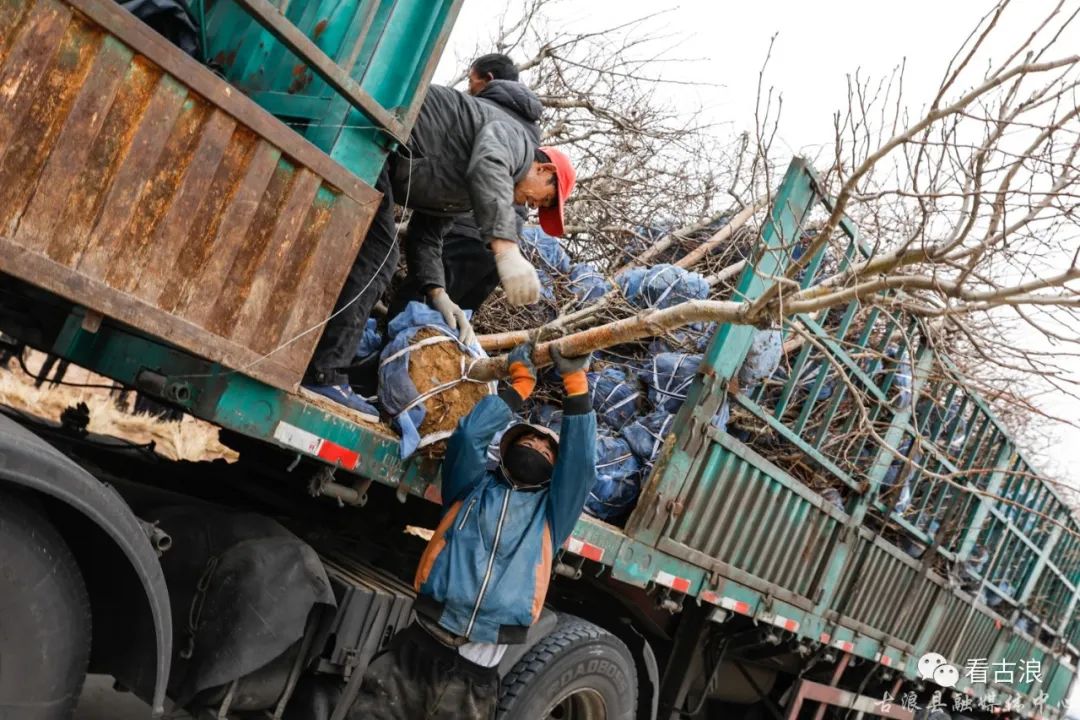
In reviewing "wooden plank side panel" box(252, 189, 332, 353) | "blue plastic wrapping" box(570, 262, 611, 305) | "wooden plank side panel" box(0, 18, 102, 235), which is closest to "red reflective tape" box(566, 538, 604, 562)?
"wooden plank side panel" box(252, 189, 332, 353)

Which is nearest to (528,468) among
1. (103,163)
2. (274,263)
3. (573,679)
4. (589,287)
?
(573,679)

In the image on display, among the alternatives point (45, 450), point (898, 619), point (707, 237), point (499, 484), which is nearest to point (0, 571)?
point (45, 450)

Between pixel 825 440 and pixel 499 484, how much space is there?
2383 millimetres

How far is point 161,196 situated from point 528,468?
1.62 m

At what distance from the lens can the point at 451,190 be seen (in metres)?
3.26

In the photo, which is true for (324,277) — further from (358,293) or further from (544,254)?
(544,254)

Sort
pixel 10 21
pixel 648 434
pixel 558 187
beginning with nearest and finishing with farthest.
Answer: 1. pixel 10 21
2. pixel 558 187
3. pixel 648 434

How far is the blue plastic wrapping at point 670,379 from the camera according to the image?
4.34 metres

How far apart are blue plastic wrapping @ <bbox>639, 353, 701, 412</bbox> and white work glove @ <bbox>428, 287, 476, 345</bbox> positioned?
1092mm

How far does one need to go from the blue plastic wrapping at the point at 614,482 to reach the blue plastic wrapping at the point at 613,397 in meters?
0.38

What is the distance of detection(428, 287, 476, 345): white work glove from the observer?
3.62 meters

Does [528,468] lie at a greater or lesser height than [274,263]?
lesser

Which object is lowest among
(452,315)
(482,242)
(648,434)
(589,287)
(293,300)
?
(293,300)

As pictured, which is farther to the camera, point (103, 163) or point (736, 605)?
point (736, 605)
